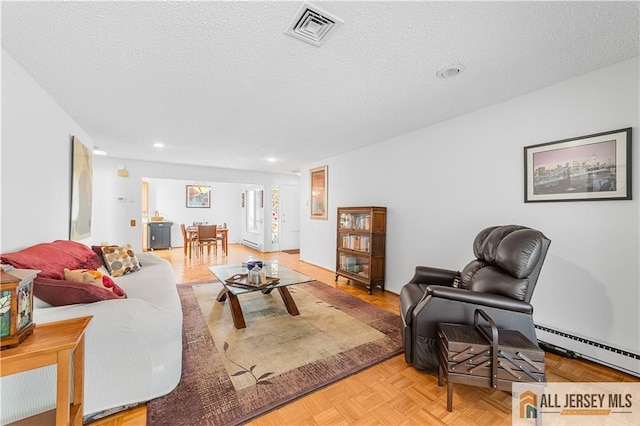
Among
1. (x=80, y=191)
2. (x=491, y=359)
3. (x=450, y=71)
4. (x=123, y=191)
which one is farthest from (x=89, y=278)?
(x=123, y=191)

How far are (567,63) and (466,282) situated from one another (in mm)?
1815

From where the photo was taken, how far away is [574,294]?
6.71 ft

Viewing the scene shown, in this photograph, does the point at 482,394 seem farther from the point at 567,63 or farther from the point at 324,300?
the point at 567,63

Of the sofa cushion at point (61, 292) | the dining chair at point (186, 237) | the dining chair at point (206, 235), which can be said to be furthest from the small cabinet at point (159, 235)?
the sofa cushion at point (61, 292)

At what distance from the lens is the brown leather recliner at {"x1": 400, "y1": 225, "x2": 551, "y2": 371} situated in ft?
5.40

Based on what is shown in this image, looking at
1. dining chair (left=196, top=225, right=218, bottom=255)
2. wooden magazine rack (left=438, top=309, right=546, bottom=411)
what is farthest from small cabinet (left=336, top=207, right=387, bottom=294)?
dining chair (left=196, top=225, right=218, bottom=255)

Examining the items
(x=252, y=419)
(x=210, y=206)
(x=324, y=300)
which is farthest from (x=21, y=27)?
(x=210, y=206)

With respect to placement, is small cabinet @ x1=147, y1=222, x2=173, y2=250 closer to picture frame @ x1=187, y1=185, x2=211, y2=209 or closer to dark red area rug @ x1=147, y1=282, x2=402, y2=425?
picture frame @ x1=187, y1=185, x2=211, y2=209

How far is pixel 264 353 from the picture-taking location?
6.71ft

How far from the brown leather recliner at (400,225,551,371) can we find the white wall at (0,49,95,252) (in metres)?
2.90

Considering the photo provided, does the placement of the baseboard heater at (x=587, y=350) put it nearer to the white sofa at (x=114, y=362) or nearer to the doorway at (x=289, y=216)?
the white sofa at (x=114, y=362)

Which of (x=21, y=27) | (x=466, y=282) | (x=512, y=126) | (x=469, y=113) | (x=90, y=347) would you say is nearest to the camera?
(x=90, y=347)

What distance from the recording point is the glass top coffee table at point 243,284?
2.51 metres

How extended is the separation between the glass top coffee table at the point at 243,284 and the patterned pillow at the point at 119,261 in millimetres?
892
